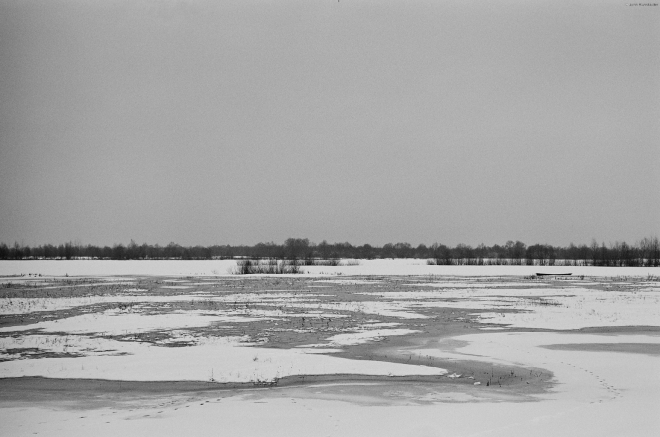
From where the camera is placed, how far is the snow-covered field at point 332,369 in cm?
845

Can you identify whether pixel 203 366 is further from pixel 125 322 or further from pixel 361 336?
pixel 125 322

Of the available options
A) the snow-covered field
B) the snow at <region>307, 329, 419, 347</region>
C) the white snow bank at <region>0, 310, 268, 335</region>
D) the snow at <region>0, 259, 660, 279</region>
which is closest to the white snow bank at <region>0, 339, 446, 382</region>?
the snow-covered field

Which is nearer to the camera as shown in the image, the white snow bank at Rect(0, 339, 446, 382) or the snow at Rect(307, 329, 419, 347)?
the white snow bank at Rect(0, 339, 446, 382)

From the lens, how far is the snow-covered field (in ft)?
27.7

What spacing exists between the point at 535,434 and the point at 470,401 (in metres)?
2.01

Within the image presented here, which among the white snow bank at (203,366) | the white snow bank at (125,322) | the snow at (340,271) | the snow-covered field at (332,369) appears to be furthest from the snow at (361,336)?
the snow at (340,271)

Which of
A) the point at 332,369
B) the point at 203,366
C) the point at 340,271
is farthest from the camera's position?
the point at 340,271

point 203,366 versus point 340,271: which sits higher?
point 340,271

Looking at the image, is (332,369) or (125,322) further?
(125,322)

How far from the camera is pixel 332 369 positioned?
1250 centimetres

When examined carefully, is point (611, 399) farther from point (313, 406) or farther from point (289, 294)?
point (289, 294)

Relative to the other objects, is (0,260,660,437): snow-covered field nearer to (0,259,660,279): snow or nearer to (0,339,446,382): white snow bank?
(0,339,446,382): white snow bank

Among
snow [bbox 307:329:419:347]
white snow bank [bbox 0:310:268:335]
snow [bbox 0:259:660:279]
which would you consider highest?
snow [bbox 0:259:660:279]

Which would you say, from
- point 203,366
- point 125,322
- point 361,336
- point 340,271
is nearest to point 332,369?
point 203,366
